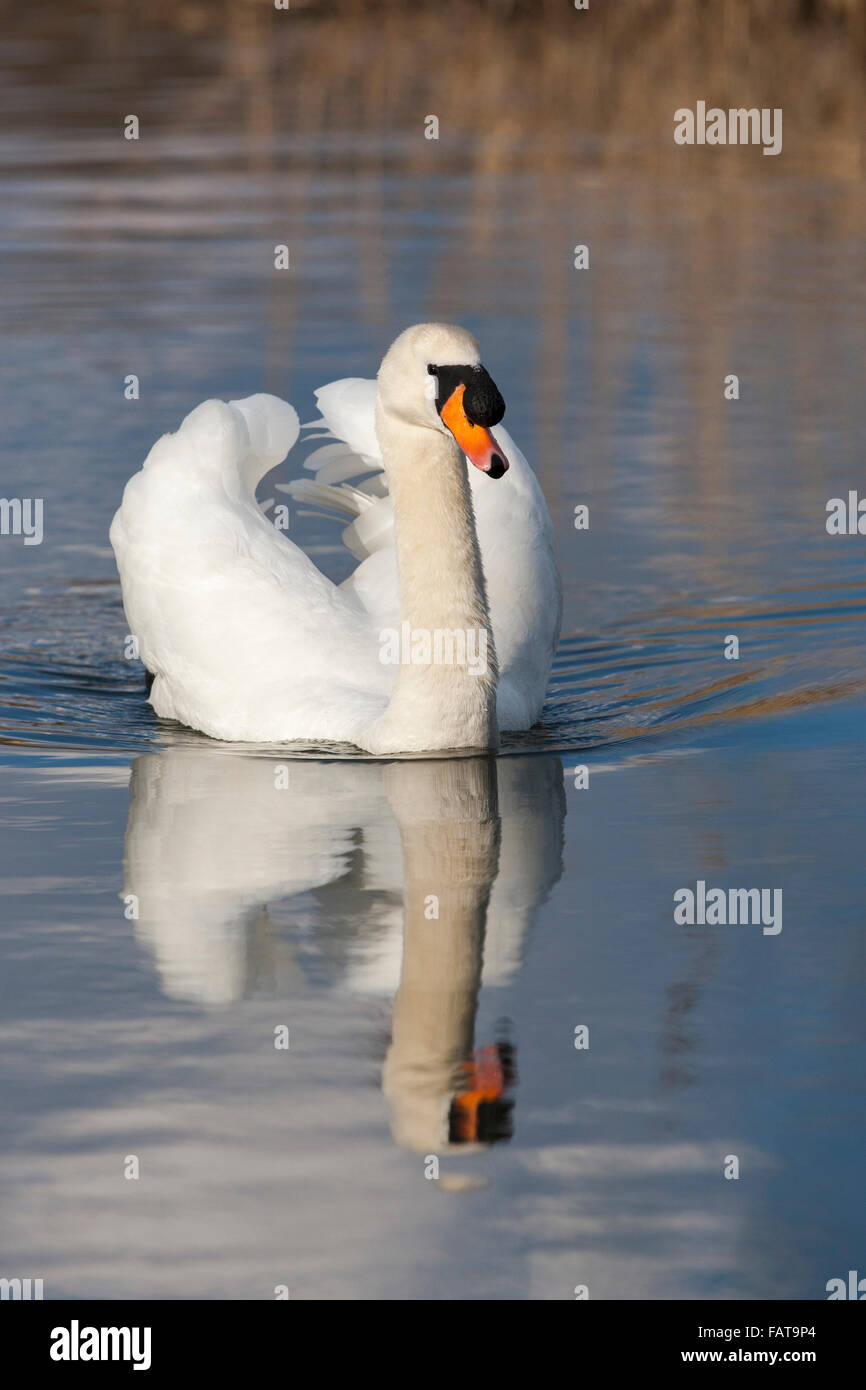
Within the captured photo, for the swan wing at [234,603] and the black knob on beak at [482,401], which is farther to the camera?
the swan wing at [234,603]

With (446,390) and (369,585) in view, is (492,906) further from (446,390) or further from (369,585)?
(369,585)

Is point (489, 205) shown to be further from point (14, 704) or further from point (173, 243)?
point (14, 704)

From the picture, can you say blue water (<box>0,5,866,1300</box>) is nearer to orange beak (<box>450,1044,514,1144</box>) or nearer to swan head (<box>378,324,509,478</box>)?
orange beak (<box>450,1044,514,1144</box>)

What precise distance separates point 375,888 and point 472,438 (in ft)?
4.55

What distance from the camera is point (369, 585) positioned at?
9.23 meters

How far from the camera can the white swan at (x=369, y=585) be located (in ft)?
26.3

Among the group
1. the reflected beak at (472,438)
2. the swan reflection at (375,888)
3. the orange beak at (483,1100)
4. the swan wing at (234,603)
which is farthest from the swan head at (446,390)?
the orange beak at (483,1100)

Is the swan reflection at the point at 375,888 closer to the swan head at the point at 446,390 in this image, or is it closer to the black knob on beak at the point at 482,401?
the swan head at the point at 446,390

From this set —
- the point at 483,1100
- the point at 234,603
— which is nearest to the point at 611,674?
the point at 234,603

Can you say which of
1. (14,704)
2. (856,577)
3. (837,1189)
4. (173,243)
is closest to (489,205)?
(173,243)

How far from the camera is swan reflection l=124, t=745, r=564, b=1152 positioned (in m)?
5.76

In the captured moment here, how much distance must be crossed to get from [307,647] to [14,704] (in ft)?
4.58

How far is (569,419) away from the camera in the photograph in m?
13.5

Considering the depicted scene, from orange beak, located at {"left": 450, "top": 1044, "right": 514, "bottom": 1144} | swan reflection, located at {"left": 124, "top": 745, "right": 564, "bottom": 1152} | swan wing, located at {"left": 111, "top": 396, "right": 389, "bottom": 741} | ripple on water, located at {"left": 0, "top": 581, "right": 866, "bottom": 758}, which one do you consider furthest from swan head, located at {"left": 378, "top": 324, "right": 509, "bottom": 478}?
orange beak, located at {"left": 450, "top": 1044, "right": 514, "bottom": 1144}
